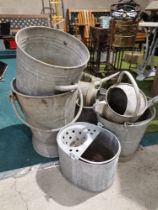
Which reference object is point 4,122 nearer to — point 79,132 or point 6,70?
point 79,132

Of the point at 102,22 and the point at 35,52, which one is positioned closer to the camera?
the point at 35,52

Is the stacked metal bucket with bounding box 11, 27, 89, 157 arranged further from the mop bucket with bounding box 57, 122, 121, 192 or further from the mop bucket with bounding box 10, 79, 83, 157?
the mop bucket with bounding box 57, 122, 121, 192

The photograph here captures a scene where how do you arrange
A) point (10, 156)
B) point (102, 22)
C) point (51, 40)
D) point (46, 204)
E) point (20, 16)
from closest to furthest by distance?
1. point (46, 204)
2. point (51, 40)
3. point (10, 156)
4. point (102, 22)
5. point (20, 16)

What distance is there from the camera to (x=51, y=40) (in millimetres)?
1408

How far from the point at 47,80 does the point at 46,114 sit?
244 millimetres

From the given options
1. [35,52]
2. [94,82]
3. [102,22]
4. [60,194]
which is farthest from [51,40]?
[102,22]

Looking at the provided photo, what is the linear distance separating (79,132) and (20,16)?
4126 millimetres

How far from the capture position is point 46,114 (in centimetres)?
130

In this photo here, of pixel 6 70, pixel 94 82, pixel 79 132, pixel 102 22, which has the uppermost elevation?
pixel 102 22

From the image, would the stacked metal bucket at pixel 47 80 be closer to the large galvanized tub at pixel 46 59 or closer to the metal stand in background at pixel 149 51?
the large galvanized tub at pixel 46 59

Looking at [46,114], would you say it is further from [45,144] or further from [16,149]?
[16,149]

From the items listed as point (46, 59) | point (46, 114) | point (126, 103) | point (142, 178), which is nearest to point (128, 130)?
point (126, 103)

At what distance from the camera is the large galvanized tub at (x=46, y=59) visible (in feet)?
3.76

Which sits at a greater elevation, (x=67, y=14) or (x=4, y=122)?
(x=67, y=14)
